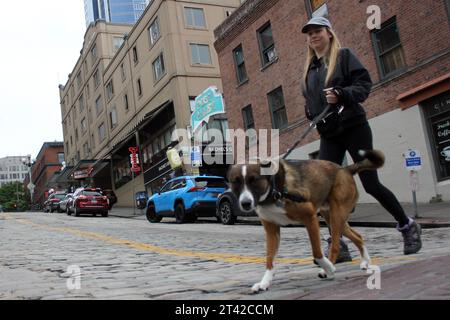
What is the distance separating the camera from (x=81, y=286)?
4.35 metres

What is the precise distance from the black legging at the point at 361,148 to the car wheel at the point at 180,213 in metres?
13.2

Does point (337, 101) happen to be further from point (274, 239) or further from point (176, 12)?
point (176, 12)

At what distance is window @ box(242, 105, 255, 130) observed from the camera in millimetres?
24312

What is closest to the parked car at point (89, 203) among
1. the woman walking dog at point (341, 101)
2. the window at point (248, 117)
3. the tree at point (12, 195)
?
the window at point (248, 117)

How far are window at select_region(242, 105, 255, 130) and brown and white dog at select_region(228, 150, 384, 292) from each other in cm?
2035

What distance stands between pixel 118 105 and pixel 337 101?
41.6 meters

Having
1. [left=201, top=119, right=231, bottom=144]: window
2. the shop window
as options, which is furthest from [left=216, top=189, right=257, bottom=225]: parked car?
[left=201, top=119, right=231, bottom=144]: window

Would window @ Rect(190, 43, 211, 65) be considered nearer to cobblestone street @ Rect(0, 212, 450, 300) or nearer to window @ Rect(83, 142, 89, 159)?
cobblestone street @ Rect(0, 212, 450, 300)

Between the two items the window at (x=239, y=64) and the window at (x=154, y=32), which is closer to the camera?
the window at (x=239, y=64)

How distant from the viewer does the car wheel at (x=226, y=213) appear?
15.6 meters

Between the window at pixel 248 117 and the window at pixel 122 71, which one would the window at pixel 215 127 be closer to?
the window at pixel 248 117
